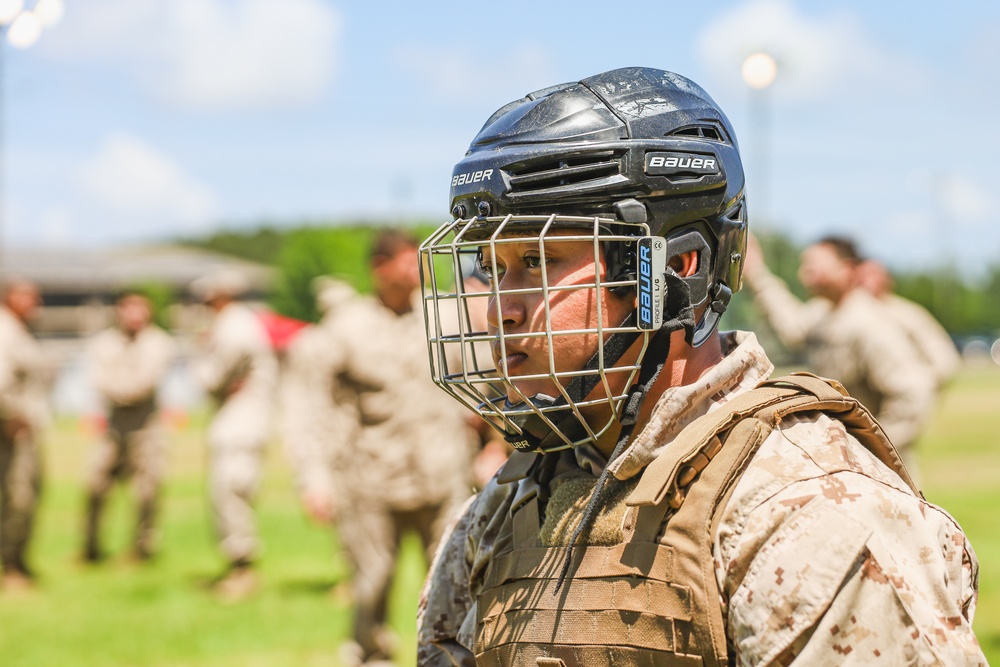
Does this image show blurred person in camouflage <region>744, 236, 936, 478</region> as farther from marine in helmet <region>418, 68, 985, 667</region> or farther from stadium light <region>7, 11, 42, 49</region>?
marine in helmet <region>418, 68, 985, 667</region>

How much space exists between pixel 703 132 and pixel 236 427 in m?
7.80

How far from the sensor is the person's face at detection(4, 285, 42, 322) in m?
10.7

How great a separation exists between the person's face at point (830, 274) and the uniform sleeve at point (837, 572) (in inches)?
278

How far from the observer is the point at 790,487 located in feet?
6.14

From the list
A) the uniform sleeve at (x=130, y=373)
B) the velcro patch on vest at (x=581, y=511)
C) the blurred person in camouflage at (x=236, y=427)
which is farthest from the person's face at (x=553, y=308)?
the uniform sleeve at (x=130, y=373)

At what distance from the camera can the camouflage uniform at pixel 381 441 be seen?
6430 millimetres

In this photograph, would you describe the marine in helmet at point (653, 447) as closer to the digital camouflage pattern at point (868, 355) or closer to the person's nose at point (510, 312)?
the person's nose at point (510, 312)

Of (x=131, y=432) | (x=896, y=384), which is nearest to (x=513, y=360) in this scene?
(x=896, y=384)

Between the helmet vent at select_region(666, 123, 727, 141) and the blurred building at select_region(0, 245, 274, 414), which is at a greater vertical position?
the helmet vent at select_region(666, 123, 727, 141)

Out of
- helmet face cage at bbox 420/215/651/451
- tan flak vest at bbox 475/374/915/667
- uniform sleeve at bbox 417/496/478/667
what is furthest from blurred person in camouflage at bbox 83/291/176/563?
tan flak vest at bbox 475/374/915/667

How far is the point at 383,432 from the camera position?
655 cm

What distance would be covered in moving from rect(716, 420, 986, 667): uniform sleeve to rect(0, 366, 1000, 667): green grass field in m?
5.06

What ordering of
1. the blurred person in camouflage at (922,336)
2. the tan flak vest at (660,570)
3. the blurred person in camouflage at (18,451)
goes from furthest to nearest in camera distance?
the blurred person in camouflage at (18,451)
the blurred person in camouflage at (922,336)
the tan flak vest at (660,570)

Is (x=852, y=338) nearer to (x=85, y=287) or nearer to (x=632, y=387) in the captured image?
(x=632, y=387)
